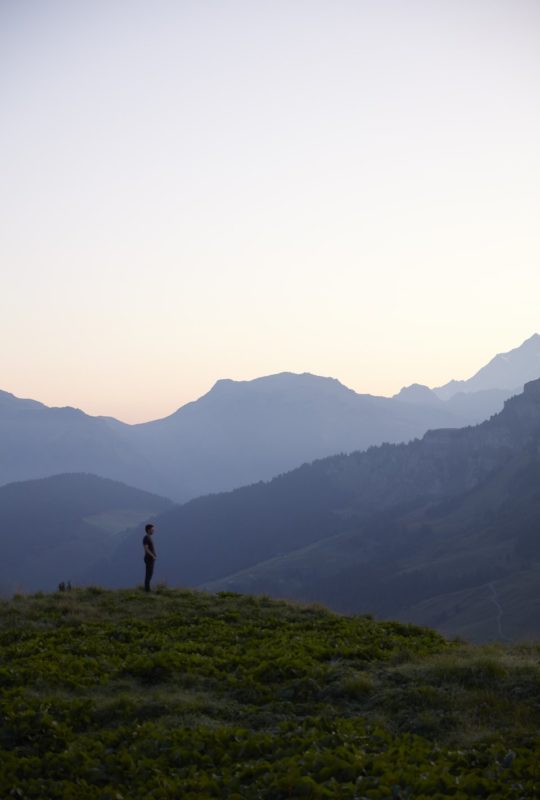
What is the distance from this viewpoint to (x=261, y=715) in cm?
1991

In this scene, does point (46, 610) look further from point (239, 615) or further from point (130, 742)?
point (130, 742)

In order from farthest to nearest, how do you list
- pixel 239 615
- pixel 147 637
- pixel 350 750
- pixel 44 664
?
pixel 239 615 < pixel 147 637 < pixel 44 664 < pixel 350 750

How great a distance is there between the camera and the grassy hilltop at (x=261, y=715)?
1591cm

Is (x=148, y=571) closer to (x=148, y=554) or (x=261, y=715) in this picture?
(x=148, y=554)

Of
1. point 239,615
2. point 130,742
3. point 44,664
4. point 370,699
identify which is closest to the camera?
point 130,742

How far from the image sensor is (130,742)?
60.5 feet

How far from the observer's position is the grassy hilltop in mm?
15914

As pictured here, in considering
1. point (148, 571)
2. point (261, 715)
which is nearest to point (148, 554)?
point (148, 571)

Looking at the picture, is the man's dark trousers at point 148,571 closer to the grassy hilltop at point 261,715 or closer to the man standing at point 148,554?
the man standing at point 148,554

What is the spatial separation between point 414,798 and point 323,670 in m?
8.66

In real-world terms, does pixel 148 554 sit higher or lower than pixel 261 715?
higher

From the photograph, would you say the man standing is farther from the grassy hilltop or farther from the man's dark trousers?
the grassy hilltop

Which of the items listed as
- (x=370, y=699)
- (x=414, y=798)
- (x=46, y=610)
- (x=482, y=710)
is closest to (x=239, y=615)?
(x=46, y=610)

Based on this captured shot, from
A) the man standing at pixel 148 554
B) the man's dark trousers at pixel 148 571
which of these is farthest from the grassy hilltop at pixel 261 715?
the man standing at pixel 148 554
